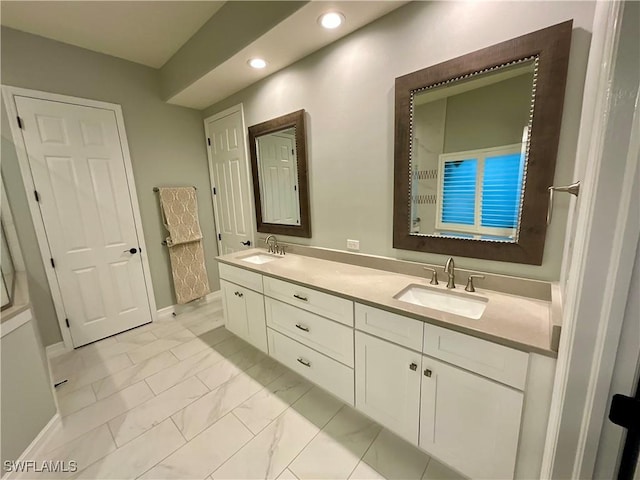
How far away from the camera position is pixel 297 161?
2230 millimetres

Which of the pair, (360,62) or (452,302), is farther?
(360,62)

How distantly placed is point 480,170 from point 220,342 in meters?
2.65

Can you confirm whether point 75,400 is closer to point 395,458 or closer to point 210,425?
point 210,425

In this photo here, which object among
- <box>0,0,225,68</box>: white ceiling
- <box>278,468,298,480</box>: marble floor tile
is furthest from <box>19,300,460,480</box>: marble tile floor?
<box>0,0,225,68</box>: white ceiling

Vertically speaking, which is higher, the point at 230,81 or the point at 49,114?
the point at 230,81

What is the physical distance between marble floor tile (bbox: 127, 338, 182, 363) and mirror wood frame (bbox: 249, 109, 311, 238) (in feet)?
4.95

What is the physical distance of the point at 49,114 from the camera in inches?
89.4

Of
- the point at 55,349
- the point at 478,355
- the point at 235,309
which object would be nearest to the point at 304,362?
the point at 235,309

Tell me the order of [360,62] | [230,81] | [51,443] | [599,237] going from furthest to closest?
[230,81] < [360,62] < [51,443] < [599,237]

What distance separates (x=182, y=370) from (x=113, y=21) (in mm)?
2932

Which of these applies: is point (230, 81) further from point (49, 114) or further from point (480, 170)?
point (480, 170)

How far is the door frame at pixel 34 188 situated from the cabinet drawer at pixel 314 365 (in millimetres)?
1969

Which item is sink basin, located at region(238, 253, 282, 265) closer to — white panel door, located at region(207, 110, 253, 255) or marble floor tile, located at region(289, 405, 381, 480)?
white panel door, located at region(207, 110, 253, 255)

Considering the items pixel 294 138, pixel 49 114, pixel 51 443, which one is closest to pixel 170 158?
pixel 49 114
